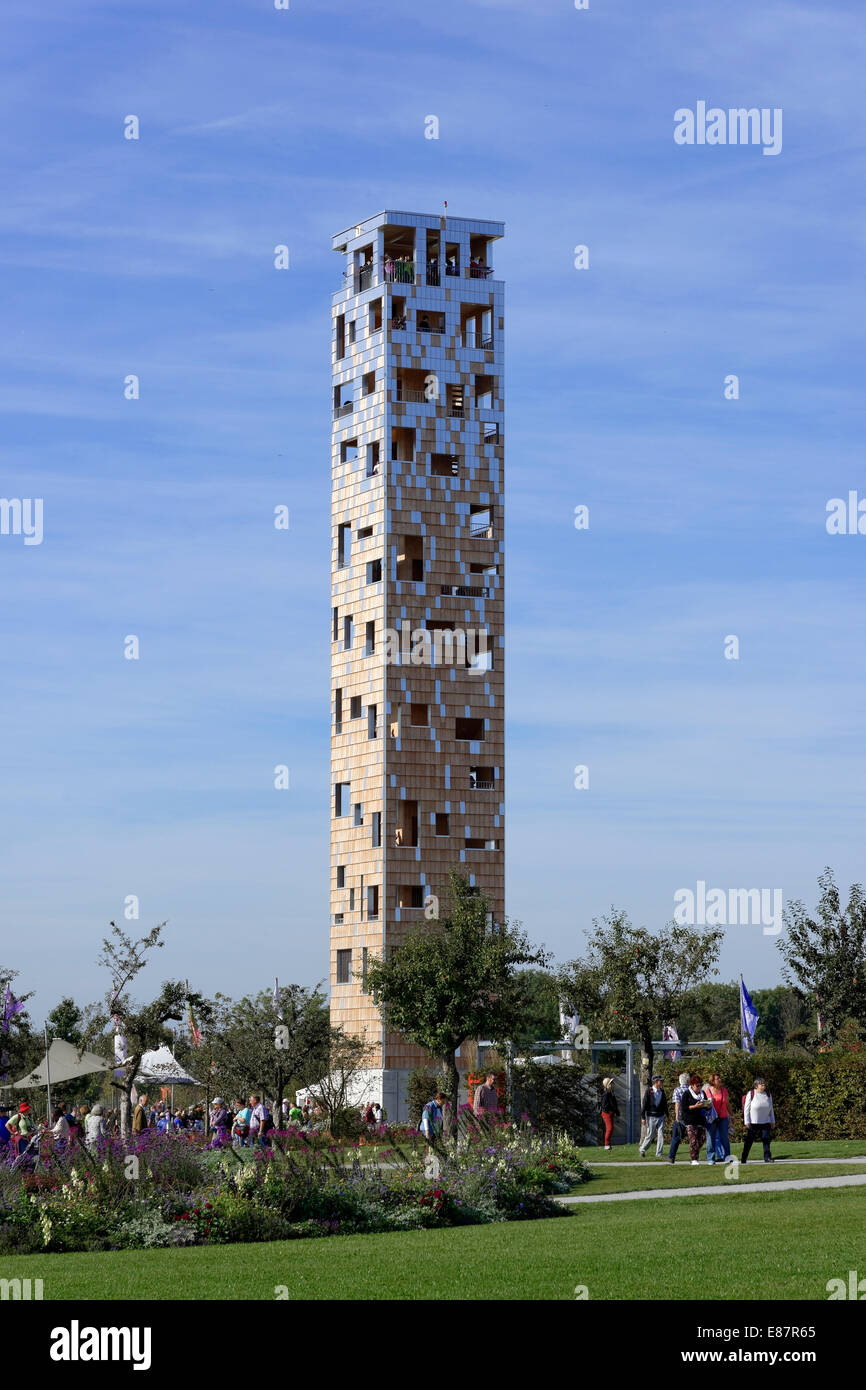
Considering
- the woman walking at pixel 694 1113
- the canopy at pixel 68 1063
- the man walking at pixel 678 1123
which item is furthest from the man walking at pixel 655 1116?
the canopy at pixel 68 1063

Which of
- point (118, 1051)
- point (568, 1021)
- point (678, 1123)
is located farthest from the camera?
point (568, 1021)

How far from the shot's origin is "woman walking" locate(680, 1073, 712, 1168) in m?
31.1

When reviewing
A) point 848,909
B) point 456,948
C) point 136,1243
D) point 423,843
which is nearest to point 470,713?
point 423,843

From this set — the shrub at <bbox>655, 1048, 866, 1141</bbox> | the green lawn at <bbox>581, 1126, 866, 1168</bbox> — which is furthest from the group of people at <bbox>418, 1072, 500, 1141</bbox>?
the shrub at <bbox>655, 1048, 866, 1141</bbox>

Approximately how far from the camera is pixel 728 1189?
86.2 ft

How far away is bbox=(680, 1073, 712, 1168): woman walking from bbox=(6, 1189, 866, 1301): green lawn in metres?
8.10

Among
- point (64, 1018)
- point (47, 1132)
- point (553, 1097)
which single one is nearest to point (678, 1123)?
point (47, 1132)

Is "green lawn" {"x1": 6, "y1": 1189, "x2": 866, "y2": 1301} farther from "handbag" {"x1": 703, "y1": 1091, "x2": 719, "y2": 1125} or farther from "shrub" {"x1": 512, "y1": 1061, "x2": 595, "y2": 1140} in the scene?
"shrub" {"x1": 512, "y1": 1061, "x2": 595, "y2": 1140}

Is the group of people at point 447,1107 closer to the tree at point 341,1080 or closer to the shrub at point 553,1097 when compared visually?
the shrub at point 553,1097

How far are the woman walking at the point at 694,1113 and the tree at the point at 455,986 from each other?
1231 centimetres

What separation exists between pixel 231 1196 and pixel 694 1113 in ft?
38.0

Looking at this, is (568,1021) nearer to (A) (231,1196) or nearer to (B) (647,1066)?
(B) (647,1066)

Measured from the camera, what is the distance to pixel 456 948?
4419 centimetres
